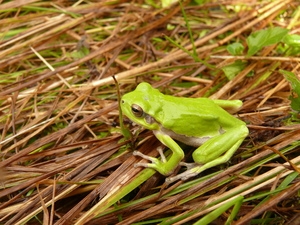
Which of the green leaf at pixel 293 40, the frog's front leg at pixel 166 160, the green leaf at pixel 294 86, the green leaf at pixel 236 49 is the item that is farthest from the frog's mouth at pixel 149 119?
the green leaf at pixel 293 40

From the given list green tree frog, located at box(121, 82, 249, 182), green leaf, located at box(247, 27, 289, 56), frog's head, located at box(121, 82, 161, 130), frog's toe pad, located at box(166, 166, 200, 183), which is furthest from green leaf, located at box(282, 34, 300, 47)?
frog's toe pad, located at box(166, 166, 200, 183)

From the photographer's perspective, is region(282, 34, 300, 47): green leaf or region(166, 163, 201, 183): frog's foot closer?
region(166, 163, 201, 183): frog's foot

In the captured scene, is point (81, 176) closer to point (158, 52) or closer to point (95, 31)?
point (158, 52)

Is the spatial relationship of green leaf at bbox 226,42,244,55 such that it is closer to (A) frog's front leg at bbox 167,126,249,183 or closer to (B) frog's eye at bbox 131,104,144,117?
(A) frog's front leg at bbox 167,126,249,183

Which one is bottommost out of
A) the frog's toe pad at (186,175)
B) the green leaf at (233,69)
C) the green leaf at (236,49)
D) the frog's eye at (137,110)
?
the frog's toe pad at (186,175)

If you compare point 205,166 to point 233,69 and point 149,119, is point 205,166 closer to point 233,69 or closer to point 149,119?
point 149,119

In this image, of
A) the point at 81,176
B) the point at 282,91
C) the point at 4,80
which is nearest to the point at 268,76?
the point at 282,91

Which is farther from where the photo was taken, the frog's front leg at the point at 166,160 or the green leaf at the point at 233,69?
the green leaf at the point at 233,69

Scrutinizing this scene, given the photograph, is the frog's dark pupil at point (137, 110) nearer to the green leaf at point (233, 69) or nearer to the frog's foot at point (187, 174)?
the frog's foot at point (187, 174)
